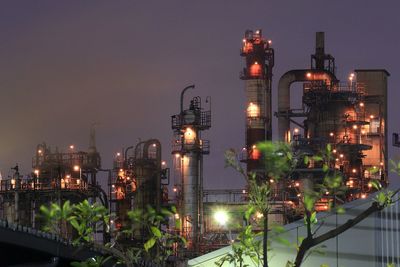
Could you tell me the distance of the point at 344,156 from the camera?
61.8 meters

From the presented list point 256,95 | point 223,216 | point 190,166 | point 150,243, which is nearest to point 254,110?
point 256,95

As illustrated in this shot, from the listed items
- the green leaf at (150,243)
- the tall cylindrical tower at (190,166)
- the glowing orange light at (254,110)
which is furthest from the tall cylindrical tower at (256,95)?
the green leaf at (150,243)

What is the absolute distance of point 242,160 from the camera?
6688 centimetres

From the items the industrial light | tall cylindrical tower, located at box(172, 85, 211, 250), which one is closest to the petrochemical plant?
tall cylindrical tower, located at box(172, 85, 211, 250)

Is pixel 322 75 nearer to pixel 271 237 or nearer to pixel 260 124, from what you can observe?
pixel 260 124

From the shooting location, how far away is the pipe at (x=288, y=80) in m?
68.1

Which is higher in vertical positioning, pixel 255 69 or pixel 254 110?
pixel 255 69

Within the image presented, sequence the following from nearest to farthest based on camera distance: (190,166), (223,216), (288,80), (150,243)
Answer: (150,243), (223,216), (190,166), (288,80)

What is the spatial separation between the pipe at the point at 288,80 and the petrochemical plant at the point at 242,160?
0.29 ft

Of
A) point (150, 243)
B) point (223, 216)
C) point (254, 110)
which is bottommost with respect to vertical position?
point (150, 243)

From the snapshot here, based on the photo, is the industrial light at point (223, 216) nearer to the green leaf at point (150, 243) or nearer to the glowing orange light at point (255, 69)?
the green leaf at point (150, 243)

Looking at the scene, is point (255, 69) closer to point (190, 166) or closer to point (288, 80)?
point (288, 80)

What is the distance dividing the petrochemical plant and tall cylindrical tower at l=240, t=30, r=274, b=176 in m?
0.09

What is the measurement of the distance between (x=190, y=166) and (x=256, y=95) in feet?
39.0
